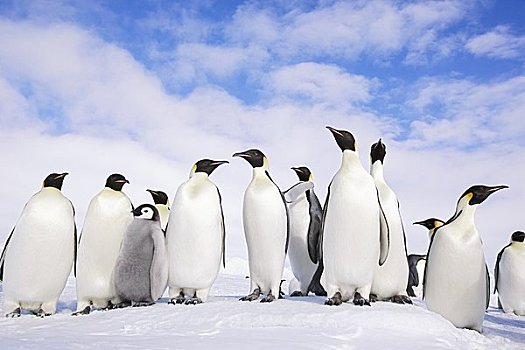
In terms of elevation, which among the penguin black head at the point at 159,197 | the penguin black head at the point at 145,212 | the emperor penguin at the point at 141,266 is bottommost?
Result: the emperor penguin at the point at 141,266

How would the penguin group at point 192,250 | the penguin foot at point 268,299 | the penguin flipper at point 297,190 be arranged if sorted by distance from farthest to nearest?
the penguin flipper at point 297,190 → the penguin group at point 192,250 → the penguin foot at point 268,299

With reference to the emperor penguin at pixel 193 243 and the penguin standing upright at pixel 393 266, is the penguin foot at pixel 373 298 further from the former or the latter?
the emperor penguin at pixel 193 243

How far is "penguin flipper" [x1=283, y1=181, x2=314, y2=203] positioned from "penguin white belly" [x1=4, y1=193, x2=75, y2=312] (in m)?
2.42

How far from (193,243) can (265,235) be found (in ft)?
2.20

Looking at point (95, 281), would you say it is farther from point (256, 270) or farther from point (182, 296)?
point (256, 270)

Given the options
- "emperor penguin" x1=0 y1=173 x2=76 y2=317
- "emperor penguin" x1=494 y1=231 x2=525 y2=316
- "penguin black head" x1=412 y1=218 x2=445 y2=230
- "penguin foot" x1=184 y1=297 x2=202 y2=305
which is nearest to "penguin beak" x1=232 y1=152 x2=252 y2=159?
"penguin foot" x1=184 y1=297 x2=202 y2=305

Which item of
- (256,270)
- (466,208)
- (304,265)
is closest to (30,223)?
(256,270)

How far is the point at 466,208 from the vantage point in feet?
18.7

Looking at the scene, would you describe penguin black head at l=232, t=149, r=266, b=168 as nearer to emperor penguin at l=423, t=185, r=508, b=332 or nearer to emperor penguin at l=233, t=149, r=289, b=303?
emperor penguin at l=233, t=149, r=289, b=303

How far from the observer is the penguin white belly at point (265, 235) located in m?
5.66

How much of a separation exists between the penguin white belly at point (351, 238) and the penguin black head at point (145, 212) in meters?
1.64

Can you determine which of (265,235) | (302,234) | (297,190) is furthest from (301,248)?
(265,235)

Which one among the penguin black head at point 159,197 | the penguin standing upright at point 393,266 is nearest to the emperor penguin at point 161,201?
the penguin black head at point 159,197

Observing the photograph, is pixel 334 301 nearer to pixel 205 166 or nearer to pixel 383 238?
pixel 383 238
